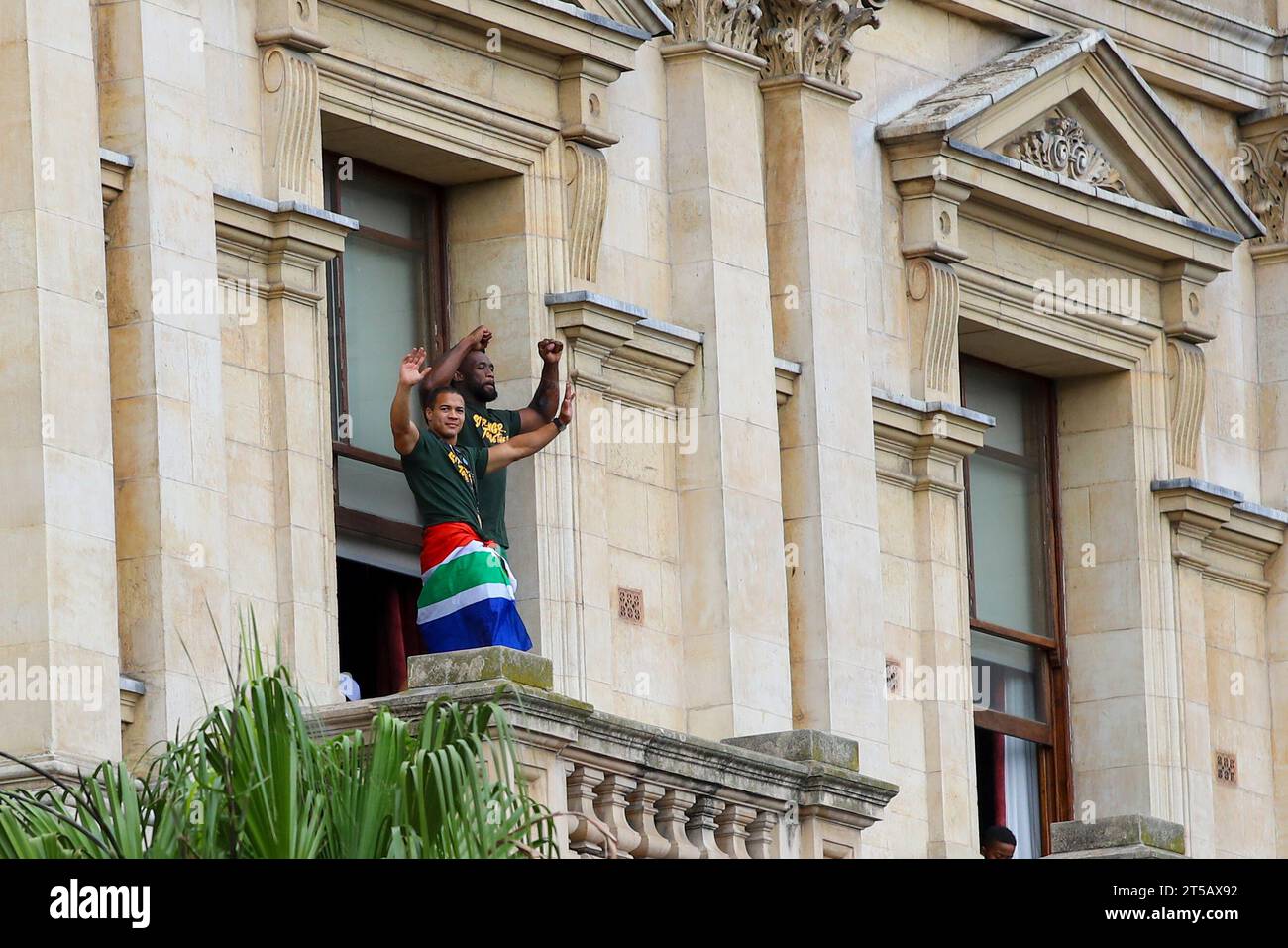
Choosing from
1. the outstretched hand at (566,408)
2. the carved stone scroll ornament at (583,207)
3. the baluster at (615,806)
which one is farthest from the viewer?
the carved stone scroll ornament at (583,207)

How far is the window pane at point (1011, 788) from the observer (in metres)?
24.6

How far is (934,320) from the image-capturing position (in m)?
23.9

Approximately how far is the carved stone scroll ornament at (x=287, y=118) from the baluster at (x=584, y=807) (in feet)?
14.6

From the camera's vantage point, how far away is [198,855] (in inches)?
517

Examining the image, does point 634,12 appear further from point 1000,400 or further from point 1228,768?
point 1228,768

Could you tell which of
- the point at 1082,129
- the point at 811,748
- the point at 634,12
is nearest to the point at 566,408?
the point at 811,748

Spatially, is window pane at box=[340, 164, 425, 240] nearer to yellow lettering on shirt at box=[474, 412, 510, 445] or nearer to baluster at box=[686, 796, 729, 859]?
yellow lettering on shirt at box=[474, 412, 510, 445]

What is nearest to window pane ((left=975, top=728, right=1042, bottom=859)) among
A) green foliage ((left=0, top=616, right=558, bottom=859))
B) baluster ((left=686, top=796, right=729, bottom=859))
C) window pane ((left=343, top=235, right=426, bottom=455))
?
window pane ((left=343, top=235, right=426, bottom=455))

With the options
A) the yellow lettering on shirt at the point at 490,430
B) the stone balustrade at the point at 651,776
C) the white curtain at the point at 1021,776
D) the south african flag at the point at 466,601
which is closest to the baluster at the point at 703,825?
the stone balustrade at the point at 651,776

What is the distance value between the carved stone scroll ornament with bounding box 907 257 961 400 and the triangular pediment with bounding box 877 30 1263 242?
0.74 meters

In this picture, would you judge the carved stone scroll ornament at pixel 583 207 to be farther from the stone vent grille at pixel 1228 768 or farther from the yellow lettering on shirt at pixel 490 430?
the stone vent grille at pixel 1228 768

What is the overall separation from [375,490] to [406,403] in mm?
2224
